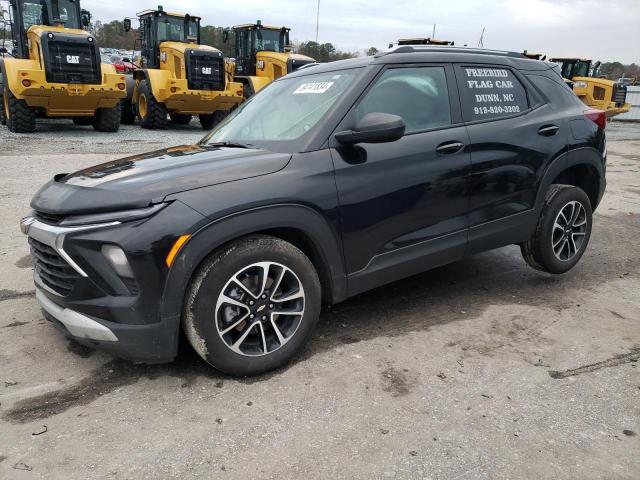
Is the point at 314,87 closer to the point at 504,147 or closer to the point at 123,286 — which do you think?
the point at 504,147

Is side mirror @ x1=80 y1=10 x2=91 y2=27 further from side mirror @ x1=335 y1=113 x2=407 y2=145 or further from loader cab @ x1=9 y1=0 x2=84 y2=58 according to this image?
side mirror @ x1=335 y1=113 x2=407 y2=145

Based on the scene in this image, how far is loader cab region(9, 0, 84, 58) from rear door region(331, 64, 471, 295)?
12.3m

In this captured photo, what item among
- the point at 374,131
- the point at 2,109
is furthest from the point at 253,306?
the point at 2,109

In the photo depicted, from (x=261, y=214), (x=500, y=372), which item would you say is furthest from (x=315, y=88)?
(x=500, y=372)

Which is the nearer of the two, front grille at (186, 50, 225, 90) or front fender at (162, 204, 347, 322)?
front fender at (162, 204, 347, 322)

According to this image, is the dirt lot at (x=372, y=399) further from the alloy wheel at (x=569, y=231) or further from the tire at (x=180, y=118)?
the tire at (x=180, y=118)

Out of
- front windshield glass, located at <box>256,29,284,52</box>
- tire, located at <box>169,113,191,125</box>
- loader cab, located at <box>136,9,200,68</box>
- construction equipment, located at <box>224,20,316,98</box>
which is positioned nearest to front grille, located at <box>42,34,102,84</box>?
loader cab, located at <box>136,9,200,68</box>

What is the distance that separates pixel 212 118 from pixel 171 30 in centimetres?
268

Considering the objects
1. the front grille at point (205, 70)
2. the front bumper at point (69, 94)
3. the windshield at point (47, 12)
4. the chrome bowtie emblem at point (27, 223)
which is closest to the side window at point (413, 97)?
the chrome bowtie emblem at point (27, 223)

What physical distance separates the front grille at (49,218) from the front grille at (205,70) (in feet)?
39.8

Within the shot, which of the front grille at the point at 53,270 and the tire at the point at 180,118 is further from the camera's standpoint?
the tire at the point at 180,118

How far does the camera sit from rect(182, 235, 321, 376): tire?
2721 mm

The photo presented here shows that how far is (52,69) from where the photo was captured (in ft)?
39.4

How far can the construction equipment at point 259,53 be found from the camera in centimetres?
1606
